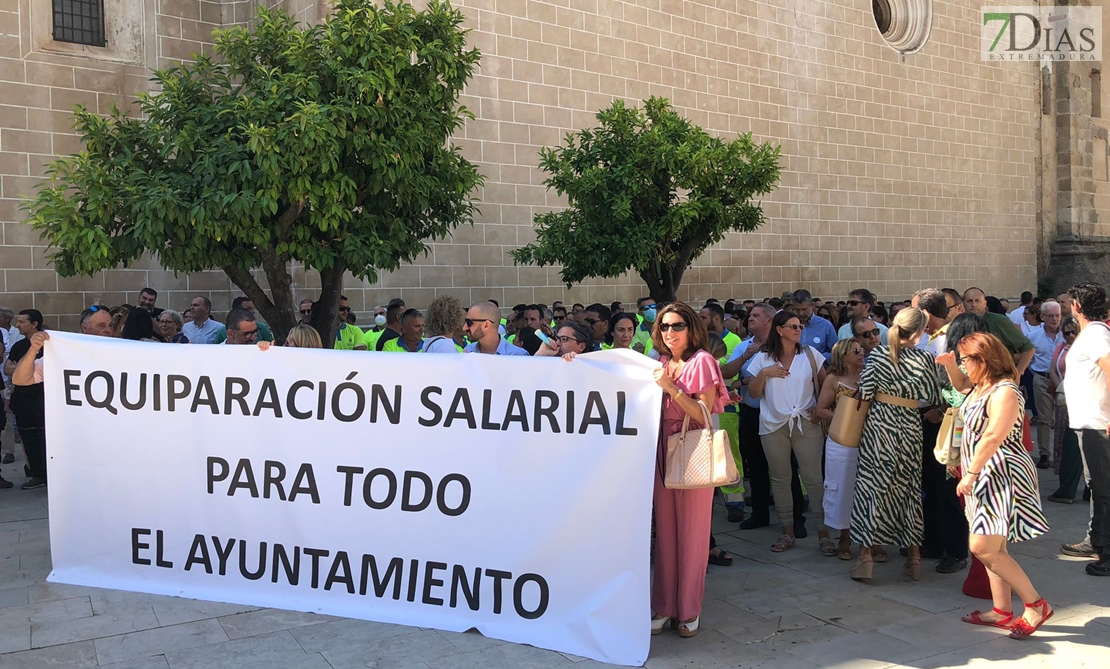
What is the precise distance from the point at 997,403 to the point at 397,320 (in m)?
6.46

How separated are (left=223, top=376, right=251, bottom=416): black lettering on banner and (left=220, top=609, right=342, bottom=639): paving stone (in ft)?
3.65

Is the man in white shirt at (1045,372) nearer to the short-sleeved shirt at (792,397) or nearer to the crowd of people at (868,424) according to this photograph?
the crowd of people at (868,424)

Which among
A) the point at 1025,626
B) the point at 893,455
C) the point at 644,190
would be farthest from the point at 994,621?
the point at 644,190

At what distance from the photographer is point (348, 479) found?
525 centimetres

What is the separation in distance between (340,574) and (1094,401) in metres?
4.65

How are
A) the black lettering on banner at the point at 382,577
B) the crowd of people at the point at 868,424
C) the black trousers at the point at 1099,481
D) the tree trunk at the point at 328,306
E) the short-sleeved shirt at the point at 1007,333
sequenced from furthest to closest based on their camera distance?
the tree trunk at the point at 328,306 < the short-sleeved shirt at the point at 1007,333 < the black trousers at the point at 1099,481 < the black lettering on banner at the point at 382,577 < the crowd of people at the point at 868,424

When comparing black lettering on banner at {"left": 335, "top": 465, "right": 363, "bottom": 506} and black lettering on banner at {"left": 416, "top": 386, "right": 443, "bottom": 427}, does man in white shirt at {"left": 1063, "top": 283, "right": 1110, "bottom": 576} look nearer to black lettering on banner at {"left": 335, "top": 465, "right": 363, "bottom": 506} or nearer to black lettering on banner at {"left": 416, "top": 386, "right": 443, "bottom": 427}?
black lettering on banner at {"left": 416, "top": 386, "right": 443, "bottom": 427}

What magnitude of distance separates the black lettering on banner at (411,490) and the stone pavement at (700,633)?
63 centimetres

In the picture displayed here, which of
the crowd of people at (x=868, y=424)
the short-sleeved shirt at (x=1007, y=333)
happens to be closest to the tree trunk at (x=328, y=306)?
the crowd of people at (x=868, y=424)

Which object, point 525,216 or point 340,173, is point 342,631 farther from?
point 525,216

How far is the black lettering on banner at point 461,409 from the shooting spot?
5.06 metres

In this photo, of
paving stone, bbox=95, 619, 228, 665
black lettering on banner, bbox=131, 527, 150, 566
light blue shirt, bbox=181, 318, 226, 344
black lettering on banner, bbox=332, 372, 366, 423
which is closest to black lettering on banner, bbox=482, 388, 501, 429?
black lettering on banner, bbox=332, 372, 366, 423

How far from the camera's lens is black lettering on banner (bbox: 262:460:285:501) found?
5371 mm

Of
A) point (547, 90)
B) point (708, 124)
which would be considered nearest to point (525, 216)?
point (547, 90)
